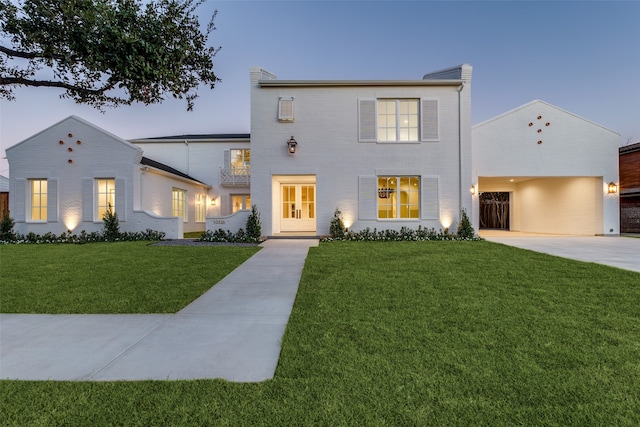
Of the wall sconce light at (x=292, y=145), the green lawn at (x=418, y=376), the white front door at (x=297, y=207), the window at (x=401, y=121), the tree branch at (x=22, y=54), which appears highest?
the window at (x=401, y=121)

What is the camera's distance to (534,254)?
298 inches

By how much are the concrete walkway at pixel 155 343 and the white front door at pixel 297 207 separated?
879 cm

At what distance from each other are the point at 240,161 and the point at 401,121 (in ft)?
30.9

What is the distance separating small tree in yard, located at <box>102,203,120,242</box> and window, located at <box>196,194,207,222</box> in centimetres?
532

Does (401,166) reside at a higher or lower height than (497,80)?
lower

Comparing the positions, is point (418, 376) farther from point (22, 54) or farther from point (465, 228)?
point (465, 228)

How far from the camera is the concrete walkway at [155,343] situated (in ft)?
7.30

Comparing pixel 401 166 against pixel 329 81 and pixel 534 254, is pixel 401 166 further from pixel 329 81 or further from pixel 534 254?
pixel 534 254

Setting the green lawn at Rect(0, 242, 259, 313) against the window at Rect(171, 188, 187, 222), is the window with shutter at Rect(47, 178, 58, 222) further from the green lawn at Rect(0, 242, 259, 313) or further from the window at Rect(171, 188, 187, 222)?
the window at Rect(171, 188, 187, 222)

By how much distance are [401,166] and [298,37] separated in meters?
16.4

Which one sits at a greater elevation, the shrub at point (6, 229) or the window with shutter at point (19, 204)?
the window with shutter at point (19, 204)

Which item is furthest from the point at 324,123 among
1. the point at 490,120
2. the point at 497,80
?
the point at 497,80

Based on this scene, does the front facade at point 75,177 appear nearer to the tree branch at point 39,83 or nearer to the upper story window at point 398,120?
the tree branch at point 39,83

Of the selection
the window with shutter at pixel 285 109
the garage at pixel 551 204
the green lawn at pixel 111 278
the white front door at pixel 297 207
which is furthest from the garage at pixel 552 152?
the green lawn at pixel 111 278
